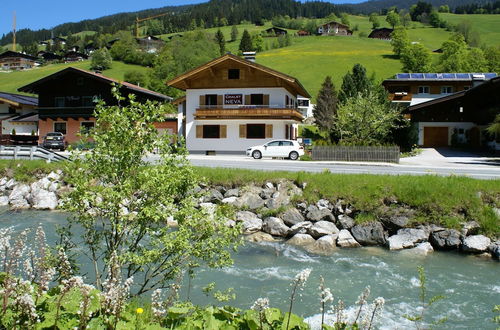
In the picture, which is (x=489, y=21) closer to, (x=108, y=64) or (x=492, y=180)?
(x=108, y=64)

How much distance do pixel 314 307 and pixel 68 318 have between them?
6687mm

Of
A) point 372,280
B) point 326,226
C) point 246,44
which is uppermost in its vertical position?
point 246,44

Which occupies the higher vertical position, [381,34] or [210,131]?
[381,34]

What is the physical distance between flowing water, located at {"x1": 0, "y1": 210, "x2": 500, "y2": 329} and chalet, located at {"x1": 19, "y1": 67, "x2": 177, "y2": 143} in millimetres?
31530

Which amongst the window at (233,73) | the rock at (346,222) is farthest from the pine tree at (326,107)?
the rock at (346,222)

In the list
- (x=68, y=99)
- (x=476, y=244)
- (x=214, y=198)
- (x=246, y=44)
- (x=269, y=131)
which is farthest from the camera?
(x=246, y=44)

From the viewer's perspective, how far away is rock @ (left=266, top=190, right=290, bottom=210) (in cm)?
1974

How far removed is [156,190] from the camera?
6750 mm

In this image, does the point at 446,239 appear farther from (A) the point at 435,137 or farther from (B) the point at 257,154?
(A) the point at 435,137

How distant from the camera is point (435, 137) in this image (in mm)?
48344

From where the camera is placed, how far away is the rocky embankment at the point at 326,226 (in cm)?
1598

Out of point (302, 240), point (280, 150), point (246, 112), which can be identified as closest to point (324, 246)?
point (302, 240)

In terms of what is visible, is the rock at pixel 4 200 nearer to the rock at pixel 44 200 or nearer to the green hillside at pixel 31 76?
the rock at pixel 44 200

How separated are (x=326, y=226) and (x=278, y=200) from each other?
3.28 meters
